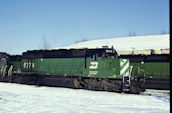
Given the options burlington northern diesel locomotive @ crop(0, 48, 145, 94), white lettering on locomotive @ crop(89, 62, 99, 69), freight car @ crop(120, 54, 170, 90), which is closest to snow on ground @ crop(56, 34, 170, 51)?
freight car @ crop(120, 54, 170, 90)

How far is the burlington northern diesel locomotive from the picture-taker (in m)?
12.5

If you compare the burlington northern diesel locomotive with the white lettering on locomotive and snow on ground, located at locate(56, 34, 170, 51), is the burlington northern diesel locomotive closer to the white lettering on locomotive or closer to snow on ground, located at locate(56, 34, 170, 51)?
the white lettering on locomotive

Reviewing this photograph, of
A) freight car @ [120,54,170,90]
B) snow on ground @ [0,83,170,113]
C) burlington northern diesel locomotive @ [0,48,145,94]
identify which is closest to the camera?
snow on ground @ [0,83,170,113]

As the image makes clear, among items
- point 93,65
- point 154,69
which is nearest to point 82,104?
point 93,65

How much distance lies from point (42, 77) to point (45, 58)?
1644mm

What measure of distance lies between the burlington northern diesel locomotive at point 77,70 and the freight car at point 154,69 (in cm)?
215

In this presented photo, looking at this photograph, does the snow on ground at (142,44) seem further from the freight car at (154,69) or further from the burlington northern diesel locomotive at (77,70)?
the burlington northern diesel locomotive at (77,70)

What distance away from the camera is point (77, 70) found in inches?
572

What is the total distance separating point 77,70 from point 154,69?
6.33 m

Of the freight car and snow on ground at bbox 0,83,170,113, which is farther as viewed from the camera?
the freight car

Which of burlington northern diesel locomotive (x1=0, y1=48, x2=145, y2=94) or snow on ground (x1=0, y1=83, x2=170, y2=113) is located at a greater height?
burlington northern diesel locomotive (x1=0, y1=48, x2=145, y2=94)

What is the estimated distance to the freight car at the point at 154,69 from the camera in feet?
48.9

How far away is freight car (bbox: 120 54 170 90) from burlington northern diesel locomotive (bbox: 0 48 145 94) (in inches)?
84.6

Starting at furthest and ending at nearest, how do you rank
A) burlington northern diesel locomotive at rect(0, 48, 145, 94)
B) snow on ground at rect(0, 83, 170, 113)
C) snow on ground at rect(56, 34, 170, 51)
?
1. snow on ground at rect(56, 34, 170, 51)
2. burlington northern diesel locomotive at rect(0, 48, 145, 94)
3. snow on ground at rect(0, 83, 170, 113)
